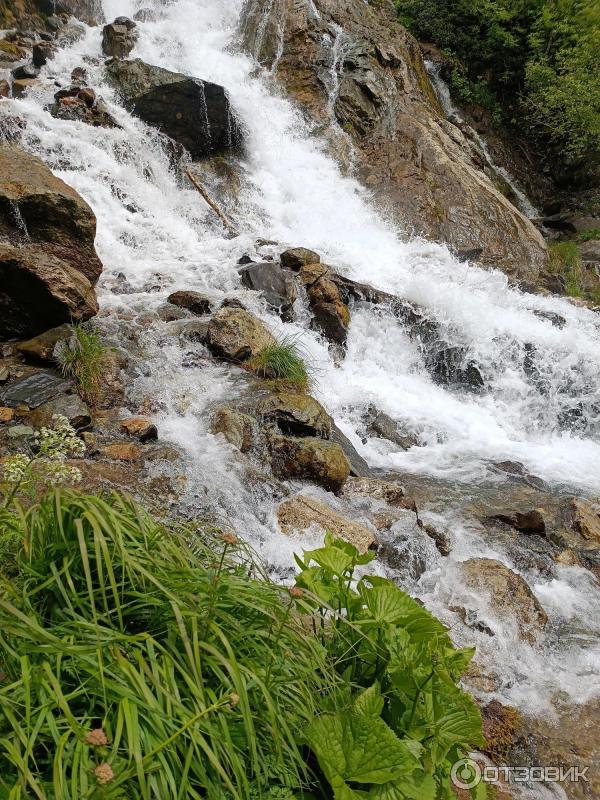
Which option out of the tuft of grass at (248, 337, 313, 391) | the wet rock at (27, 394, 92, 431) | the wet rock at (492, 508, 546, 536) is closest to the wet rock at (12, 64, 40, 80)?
the tuft of grass at (248, 337, 313, 391)

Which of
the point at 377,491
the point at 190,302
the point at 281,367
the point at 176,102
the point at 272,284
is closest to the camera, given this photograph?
the point at 377,491

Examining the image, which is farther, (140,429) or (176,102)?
(176,102)

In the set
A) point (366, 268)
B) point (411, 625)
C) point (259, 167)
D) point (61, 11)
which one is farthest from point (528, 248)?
point (61, 11)

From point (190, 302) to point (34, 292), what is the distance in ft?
7.41

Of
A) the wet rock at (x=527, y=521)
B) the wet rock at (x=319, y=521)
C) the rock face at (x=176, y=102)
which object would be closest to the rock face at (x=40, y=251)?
the wet rock at (x=319, y=521)

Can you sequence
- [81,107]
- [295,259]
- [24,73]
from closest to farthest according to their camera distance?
[295,259]
[81,107]
[24,73]

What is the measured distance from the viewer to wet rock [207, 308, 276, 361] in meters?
6.49

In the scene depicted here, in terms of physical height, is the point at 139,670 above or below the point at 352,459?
above

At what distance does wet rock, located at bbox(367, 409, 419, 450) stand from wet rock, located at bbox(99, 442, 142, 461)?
349cm

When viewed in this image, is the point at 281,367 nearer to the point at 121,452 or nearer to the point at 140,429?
the point at 140,429

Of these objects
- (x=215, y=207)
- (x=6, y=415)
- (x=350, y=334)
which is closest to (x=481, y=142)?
(x=215, y=207)

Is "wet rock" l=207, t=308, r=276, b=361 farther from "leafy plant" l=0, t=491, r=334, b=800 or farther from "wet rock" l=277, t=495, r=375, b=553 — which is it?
"leafy plant" l=0, t=491, r=334, b=800

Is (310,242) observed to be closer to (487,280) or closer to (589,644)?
(487,280)

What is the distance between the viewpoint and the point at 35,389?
4965 mm
